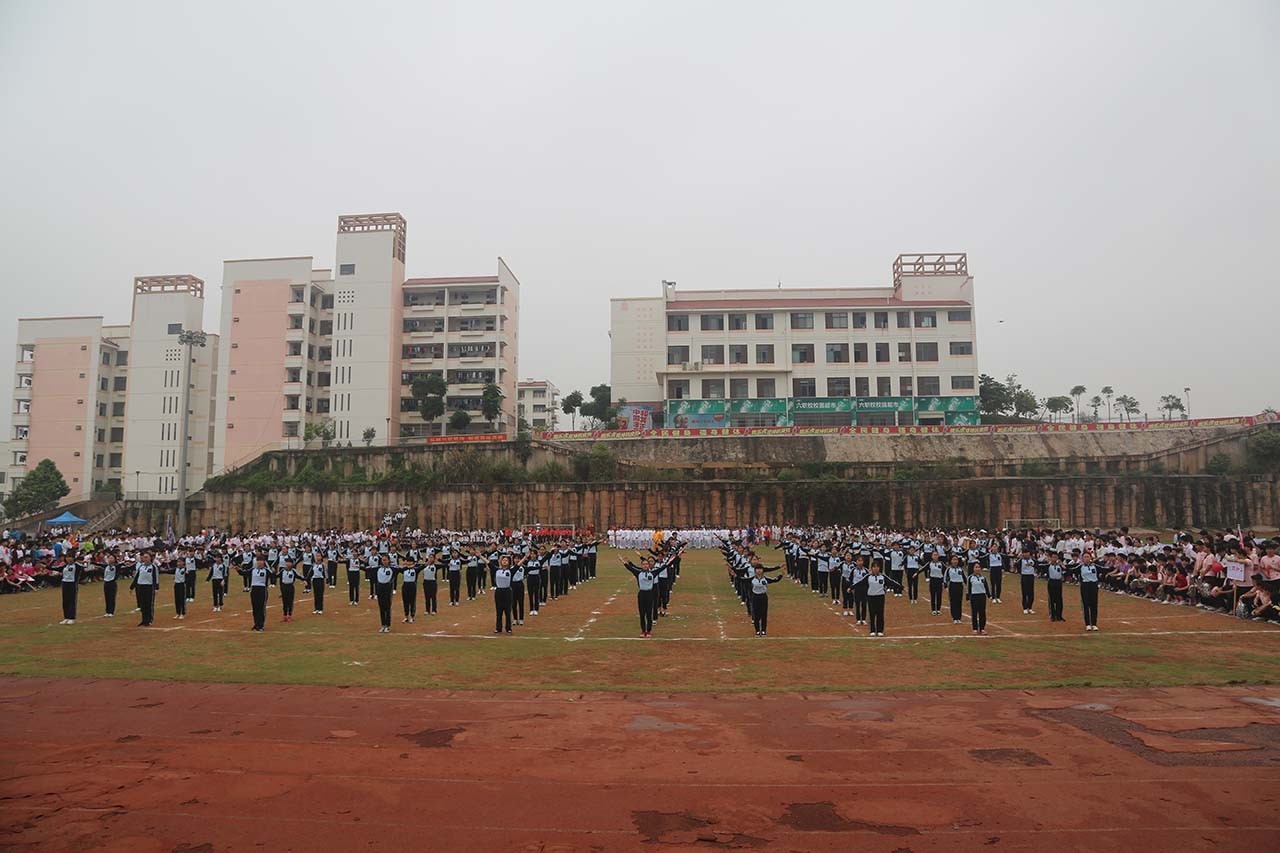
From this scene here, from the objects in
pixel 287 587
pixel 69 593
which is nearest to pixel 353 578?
pixel 287 587

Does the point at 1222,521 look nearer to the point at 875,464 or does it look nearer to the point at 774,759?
the point at 875,464

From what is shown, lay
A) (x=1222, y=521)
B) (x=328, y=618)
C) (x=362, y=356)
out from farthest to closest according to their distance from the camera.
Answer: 1. (x=362, y=356)
2. (x=1222, y=521)
3. (x=328, y=618)

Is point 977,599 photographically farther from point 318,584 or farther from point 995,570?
point 318,584

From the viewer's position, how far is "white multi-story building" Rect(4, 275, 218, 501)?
56375mm

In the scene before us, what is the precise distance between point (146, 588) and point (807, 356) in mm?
48396

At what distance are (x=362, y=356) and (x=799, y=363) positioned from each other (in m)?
33.2

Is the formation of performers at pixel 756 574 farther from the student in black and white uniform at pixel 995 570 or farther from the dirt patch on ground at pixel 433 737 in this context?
the dirt patch on ground at pixel 433 737

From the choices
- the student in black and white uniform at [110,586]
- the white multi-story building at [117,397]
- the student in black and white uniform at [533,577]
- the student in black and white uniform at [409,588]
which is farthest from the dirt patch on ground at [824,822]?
the white multi-story building at [117,397]

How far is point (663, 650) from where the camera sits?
13.6 metres

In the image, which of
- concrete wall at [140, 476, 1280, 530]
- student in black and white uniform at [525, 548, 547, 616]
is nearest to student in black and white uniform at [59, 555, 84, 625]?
student in black and white uniform at [525, 548, 547, 616]

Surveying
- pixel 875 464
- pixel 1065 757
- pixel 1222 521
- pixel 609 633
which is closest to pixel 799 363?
pixel 875 464

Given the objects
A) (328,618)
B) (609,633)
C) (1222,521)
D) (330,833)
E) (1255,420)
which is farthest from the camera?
(1255,420)

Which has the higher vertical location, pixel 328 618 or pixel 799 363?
pixel 799 363

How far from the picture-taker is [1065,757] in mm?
7621
